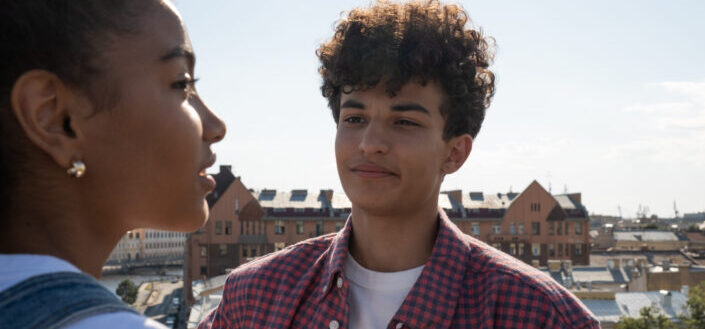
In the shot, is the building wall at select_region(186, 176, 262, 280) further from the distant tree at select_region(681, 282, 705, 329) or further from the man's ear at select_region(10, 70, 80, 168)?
the man's ear at select_region(10, 70, 80, 168)

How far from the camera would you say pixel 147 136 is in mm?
1420

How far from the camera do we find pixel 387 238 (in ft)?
10.8

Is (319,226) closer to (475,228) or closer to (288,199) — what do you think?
(288,199)

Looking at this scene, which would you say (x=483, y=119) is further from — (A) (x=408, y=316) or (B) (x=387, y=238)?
(A) (x=408, y=316)

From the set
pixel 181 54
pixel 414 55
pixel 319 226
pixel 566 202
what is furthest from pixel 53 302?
pixel 566 202

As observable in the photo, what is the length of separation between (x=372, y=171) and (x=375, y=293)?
59 centimetres

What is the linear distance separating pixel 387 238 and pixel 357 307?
0.39 metres

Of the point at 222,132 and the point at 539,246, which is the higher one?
the point at 222,132

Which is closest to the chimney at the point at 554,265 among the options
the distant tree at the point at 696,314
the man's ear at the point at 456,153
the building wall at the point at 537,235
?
the building wall at the point at 537,235

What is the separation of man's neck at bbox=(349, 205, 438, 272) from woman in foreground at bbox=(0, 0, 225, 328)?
186cm

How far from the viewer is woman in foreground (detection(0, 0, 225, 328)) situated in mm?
1283

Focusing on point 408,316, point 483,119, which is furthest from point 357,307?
point 483,119

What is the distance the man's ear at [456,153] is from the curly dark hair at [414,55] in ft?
0.13

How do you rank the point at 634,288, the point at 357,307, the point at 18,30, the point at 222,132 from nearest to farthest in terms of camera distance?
the point at 18,30, the point at 222,132, the point at 357,307, the point at 634,288
